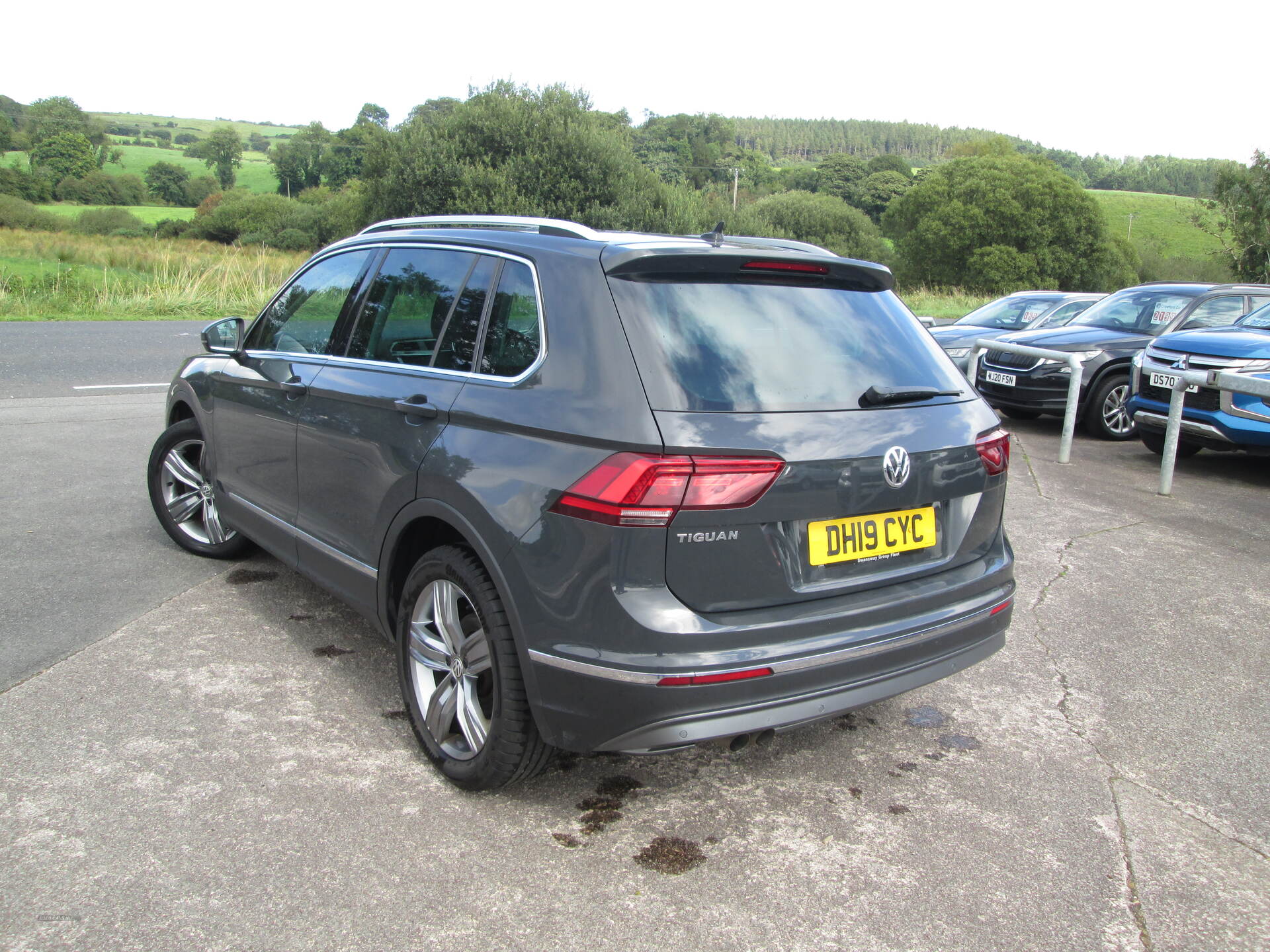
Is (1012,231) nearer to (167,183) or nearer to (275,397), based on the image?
(167,183)

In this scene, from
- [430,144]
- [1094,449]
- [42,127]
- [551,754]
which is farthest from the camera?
[42,127]

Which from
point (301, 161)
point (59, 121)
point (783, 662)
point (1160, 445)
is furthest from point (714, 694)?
point (59, 121)

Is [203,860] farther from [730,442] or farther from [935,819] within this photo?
[935,819]

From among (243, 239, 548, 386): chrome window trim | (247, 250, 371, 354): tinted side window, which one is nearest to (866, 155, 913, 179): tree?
(247, 250, 371, 354): tinted side window

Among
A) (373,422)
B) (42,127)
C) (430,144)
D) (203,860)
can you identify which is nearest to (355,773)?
(203,860)

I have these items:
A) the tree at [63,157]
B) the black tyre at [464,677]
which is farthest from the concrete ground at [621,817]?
the tree at [63,157]

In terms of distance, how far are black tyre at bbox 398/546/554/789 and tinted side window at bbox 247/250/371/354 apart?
136 cm

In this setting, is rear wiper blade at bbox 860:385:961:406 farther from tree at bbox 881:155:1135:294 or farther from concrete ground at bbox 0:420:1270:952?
tree at bbox 881:155:1135:294

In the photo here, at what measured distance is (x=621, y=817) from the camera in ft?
10.0

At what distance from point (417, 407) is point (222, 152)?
116 metres

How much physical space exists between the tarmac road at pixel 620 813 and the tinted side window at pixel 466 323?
1.35m

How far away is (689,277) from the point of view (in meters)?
2.96

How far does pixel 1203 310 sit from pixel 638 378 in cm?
1035

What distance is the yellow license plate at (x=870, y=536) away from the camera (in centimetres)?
282
